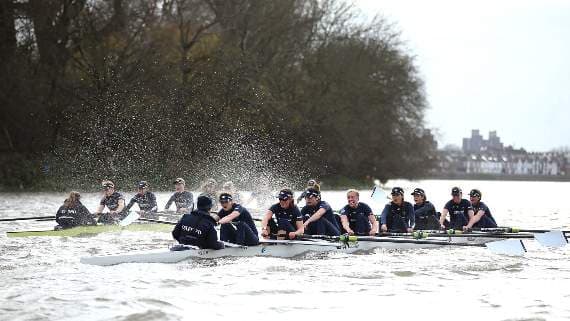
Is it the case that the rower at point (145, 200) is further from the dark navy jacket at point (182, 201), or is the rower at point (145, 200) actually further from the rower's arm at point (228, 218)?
the rower's arm at point (228, 218)

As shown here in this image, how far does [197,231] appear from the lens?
1620 cm

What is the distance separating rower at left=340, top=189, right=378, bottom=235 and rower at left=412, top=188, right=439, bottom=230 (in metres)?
2.13

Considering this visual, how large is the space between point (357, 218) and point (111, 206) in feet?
23.7

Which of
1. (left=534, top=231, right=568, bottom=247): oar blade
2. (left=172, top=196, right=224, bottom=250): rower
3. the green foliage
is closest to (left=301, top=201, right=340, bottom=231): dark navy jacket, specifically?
(left=172, top=196, right=224, bottom=250): rower

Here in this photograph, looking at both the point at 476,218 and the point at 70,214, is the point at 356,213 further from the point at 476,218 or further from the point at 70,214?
the point at 70,214

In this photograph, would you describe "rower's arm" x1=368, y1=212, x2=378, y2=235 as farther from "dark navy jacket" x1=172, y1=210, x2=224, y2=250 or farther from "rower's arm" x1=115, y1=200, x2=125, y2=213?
"rower's arm" x1=115, y1=200, x2=125, y2=213

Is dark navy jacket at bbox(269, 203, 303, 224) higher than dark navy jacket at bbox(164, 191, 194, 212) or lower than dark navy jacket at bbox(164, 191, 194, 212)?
lower

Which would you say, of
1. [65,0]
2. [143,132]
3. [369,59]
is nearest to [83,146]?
[143,132]

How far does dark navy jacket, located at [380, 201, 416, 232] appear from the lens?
20.8 m

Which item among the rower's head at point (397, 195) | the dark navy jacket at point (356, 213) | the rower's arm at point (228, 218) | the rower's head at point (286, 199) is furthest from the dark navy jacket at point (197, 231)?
the rower's head at point (397, 195)

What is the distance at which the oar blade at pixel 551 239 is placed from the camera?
63.8ft

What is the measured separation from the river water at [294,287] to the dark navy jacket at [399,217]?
163 centimetres

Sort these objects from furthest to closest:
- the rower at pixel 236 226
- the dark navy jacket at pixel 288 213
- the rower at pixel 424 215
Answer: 1. the rower at pixel 424 215
2. the dark navy jacket at pixel 288 213
3. the rower at pixel 236 226

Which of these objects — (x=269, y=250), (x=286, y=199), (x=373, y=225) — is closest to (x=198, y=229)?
(x=269, y=250)
